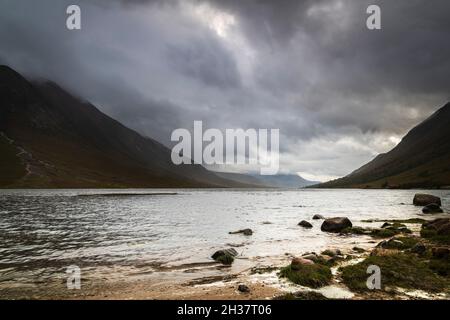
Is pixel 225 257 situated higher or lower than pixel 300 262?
lower

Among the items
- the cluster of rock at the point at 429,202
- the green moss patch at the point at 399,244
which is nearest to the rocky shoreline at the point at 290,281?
the green moss patch at the point at 399,244

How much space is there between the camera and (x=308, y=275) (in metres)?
16.9

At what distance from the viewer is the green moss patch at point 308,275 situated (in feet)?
53.5

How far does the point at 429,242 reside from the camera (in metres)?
27.2

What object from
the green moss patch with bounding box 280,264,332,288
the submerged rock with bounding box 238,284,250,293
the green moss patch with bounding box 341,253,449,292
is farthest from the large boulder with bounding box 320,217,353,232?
the submerged rock with bounding box 238,284,250,293

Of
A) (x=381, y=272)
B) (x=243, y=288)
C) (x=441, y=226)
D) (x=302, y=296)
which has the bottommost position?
(x=243, y=288)

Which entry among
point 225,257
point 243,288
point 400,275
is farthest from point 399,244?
point 243,288

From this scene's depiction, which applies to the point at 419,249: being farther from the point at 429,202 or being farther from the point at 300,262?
the point at 429,202

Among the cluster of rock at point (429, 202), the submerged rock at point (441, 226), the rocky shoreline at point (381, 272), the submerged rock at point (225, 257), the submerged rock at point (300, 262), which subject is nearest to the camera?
the rocky shoreline at point (381, 272)

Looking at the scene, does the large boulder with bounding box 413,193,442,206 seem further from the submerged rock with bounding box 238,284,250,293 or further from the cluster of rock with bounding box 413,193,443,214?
the submerged rock with bounding box 238,284,250,293

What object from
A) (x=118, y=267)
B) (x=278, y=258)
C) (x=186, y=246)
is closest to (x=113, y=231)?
(x=186, y=246)

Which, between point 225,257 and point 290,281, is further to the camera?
point 225,257

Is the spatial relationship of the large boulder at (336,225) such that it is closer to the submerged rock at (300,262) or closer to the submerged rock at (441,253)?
the submerged rock at (441,253)
